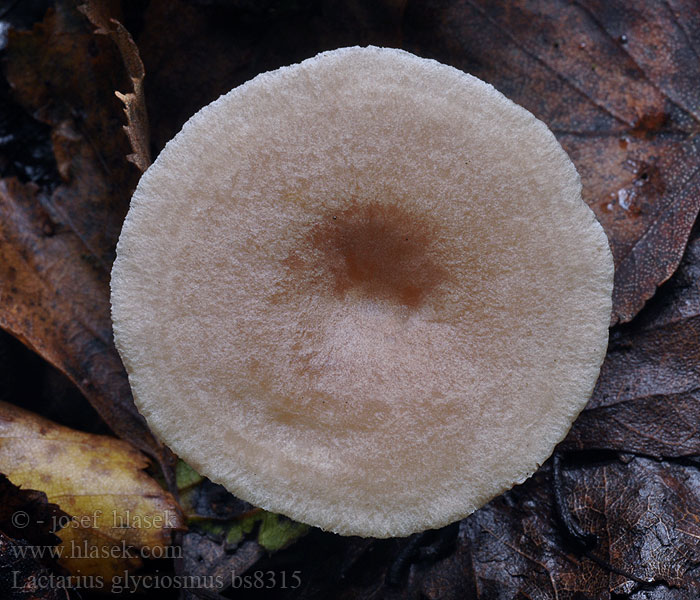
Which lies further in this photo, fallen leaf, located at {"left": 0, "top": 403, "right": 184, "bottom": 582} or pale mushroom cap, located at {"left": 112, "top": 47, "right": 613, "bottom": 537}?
fallen leaf, located at {"left": 0, "top": 403, "right": 184, "bottom": 582}

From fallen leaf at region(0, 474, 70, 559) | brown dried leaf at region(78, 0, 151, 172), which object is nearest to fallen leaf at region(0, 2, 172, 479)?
brown dried leaf at region(78, 0, 151, 172)

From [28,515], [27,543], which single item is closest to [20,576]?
[27,543]

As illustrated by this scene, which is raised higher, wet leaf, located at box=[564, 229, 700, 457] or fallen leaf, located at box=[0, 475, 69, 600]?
fallen leaf, located at box=[0, 475, 69, 600]

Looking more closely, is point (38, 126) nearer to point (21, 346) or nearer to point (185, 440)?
point (21, 346)

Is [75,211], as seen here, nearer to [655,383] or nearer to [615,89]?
[615,89]

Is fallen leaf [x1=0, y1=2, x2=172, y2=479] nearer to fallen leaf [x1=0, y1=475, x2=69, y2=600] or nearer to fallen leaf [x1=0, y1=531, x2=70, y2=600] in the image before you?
fallen leaf [x1=0, y1=475, x2=69, y2=600]

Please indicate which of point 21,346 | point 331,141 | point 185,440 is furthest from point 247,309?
point 21,346

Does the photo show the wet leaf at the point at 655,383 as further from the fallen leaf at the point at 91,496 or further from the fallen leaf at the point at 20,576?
the fallen leaf at the point at 20,576
